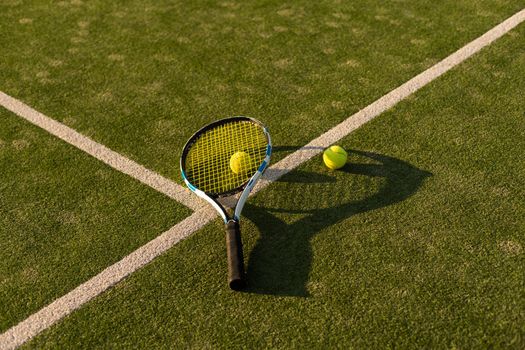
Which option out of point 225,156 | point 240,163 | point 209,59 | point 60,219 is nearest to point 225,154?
point 225,156

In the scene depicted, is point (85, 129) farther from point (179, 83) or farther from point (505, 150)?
point (505, 150)

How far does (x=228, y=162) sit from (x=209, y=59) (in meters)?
2.18

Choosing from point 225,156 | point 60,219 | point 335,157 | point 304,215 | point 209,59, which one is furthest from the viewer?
point 209,59

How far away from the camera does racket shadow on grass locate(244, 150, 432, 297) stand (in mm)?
4148

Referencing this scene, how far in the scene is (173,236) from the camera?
14.7 ft

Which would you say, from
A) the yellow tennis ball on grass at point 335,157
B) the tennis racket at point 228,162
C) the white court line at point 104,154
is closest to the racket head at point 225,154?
the tennis racket at point 228,162

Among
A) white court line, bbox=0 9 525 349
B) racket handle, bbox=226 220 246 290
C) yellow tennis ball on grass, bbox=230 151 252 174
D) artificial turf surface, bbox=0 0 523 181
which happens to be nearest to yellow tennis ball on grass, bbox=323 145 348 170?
white court line, bbox=0 9 525 349

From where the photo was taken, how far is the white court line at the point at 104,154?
4846mm

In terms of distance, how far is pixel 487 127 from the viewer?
529 centimetres

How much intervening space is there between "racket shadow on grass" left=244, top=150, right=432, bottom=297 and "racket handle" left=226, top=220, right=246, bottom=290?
183mm

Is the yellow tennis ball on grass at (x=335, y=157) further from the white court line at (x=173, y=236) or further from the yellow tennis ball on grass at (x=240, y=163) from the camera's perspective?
the yellow tennis ball on grass at (x=240, y=163)

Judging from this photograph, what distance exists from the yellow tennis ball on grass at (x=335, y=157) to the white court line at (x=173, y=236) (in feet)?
0.88

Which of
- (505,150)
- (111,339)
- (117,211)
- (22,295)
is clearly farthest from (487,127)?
(22,295)

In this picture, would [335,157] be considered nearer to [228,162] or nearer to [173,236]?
[228,162]
